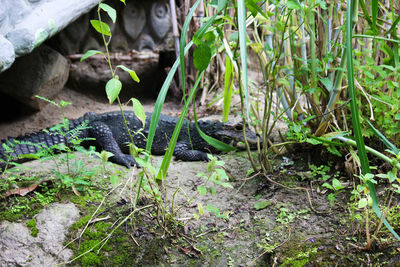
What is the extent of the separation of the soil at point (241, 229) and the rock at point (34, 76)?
4.88 ft

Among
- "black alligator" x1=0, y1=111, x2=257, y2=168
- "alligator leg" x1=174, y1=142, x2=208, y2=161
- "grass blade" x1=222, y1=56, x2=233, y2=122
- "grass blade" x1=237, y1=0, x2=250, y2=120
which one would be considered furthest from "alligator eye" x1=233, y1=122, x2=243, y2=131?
"grass blade" x1=237, y1=0, x2=250, y2=120

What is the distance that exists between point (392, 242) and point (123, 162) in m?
2.09

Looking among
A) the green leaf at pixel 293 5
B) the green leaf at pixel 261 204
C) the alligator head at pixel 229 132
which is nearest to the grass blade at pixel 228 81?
the green leaf at pixel 293 5

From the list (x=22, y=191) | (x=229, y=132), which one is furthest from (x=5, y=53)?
(x=229, y=132)

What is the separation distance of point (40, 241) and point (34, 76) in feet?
7.61

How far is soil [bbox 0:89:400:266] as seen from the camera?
1.70 metres

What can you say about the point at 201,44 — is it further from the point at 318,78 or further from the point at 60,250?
the point at 60,250

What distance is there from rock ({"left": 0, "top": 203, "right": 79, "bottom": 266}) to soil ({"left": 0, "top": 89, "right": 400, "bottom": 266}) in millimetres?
63

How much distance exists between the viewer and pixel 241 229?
6.37ft

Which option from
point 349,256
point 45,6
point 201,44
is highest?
point 45,6

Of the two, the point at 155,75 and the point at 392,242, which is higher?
the point at 155,75

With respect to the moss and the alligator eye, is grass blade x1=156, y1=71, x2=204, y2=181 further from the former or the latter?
the alligator eye

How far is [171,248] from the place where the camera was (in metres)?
1.78

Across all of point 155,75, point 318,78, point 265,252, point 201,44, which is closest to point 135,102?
point 201,44
